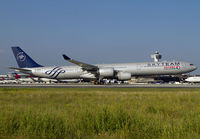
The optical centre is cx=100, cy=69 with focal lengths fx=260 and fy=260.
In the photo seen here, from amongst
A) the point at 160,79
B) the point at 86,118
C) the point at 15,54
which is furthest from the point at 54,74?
the point at 86,118

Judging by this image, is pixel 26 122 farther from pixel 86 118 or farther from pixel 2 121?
pixel 86 118

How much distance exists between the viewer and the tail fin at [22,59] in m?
61.4

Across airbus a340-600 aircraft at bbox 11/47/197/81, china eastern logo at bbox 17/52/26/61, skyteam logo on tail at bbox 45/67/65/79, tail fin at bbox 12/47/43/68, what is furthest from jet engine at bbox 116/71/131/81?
china eastern logo at bbox 17/52/26/61

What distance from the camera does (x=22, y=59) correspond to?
205 ft

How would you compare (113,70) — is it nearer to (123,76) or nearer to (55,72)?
(123,76)

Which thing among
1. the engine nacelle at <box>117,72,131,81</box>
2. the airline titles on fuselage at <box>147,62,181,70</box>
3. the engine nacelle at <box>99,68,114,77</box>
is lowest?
the engine nacelle at <box>117,72,131,81</box>

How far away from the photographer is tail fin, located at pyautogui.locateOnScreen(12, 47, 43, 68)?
201 ft

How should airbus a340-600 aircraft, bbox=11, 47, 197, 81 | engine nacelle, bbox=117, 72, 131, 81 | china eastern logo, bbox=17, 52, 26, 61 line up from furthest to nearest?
1. china eastern logo, bbox=17, 52, 26, 61
2. airbus a340-600 aircraft, bbox=11, 47, 197, 81
3. engine nacelle, bbox=117, 72, 131, 81

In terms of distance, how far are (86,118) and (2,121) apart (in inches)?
102

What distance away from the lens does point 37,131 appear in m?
7.02

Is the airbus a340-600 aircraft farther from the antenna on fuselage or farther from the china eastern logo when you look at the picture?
the antenna on fuselage

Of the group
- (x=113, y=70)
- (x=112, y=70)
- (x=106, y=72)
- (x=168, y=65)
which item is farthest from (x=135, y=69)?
(x=168, y=65)

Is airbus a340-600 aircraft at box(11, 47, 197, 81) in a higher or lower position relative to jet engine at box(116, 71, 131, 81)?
higher

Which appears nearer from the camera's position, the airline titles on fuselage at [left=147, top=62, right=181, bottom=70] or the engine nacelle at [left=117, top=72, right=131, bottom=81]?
the engine nacelle at [left=117, top=72, right=131, bottom=81]
